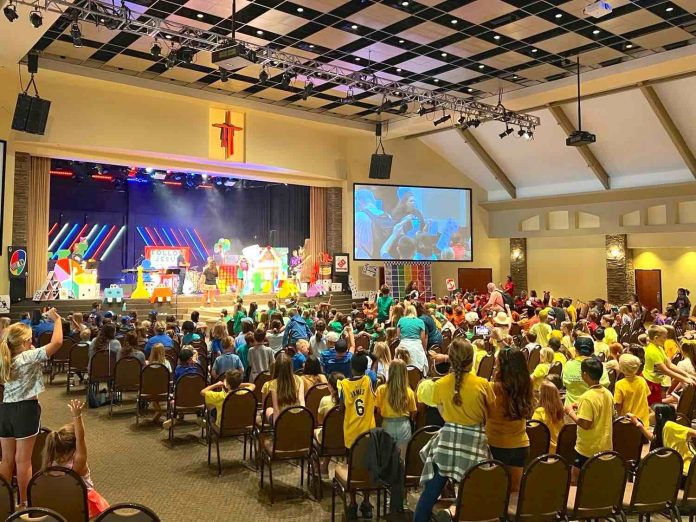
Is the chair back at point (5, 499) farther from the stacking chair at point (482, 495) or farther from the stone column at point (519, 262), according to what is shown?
the stone column at point (519, 262)

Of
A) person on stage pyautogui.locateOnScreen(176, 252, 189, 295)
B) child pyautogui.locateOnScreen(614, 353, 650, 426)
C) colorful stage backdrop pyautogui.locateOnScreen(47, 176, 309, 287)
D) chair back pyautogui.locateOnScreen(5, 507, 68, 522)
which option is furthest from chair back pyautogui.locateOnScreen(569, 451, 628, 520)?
colorful stage backdrop pyautogui.locateOnScreen(47, 176, 309, 287)

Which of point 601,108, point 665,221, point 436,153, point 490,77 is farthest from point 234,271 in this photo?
point 665,221

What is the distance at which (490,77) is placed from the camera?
14102 mm

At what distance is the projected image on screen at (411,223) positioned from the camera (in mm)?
18578

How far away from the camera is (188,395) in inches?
253

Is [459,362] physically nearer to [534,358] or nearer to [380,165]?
[534,358]

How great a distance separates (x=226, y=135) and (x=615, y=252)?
42.1ft

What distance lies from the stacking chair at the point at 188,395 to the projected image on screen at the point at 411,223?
39.7ft

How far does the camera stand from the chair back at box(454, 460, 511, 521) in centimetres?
332

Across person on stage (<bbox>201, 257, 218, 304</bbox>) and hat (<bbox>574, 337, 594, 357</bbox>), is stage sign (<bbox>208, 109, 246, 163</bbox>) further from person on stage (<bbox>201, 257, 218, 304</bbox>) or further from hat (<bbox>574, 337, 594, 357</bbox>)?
hat (<bbox>574, 337, 594, 357</bbox>)

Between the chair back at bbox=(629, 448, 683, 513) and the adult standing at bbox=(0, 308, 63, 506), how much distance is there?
14.0ft

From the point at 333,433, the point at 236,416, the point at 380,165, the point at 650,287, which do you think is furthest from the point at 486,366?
the point at 650,287

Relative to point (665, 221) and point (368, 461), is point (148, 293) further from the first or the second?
point (665, 221)

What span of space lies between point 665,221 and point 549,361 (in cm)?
1356
